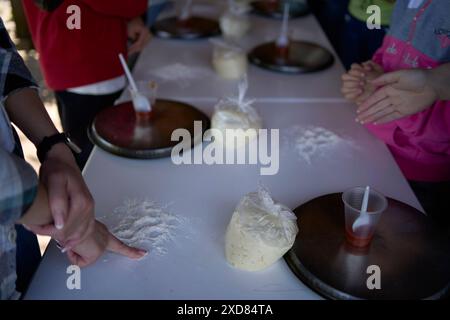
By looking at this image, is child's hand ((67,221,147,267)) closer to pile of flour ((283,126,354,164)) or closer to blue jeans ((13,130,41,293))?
blue jeans ((13,130,41,293))

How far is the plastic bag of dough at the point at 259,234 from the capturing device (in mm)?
803

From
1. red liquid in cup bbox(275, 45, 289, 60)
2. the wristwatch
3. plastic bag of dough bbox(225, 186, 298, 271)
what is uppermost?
the wristwatch

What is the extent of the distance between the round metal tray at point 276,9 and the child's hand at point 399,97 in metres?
1.24

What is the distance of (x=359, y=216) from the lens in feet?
2.75

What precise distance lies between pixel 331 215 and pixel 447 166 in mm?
511

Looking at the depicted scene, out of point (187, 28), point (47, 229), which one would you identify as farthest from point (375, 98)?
point (187, 28)

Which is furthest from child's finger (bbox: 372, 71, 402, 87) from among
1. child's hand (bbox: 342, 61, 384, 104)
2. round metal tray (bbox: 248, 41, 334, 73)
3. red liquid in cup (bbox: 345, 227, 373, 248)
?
round metal tray (bbox: 248, 41, 334, 73)

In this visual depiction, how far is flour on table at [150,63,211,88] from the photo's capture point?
5.33ft

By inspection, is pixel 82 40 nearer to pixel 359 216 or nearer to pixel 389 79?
pixel 389 79

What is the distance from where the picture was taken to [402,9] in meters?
1.26

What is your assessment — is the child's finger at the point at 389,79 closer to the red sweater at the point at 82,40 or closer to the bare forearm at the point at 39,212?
the bare forearm at the point at 39,212

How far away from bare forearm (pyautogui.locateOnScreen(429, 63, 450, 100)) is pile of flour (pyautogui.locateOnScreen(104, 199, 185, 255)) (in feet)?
2.21
